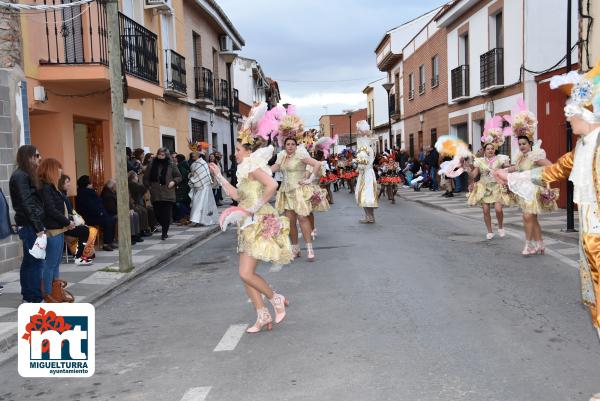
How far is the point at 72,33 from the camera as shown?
11977mm

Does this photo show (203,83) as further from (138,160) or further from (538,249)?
(538,249)

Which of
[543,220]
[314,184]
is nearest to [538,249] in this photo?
[314,184]

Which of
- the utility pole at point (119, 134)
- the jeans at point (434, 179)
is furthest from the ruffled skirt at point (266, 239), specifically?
the jeans at point (434, 179)

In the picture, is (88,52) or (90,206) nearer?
(90,206)

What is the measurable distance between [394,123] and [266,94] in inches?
635

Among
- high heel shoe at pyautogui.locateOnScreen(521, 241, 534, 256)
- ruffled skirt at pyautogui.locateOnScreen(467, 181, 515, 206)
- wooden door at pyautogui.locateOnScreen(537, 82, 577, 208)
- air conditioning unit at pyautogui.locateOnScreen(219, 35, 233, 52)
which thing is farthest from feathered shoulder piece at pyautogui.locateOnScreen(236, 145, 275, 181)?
air conditioning unit at pyautogui.locateOnScreen(219, 35, 233, 52)

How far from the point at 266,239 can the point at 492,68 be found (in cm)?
1698

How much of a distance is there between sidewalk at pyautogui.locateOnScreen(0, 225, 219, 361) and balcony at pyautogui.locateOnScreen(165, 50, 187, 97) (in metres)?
7.42

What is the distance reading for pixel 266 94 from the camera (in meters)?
52.6

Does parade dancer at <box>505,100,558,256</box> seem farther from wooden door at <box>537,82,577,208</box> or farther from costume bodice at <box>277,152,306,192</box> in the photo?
wooden door at <box>537,82,577,208</box>

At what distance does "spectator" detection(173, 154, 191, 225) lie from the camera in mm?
14555

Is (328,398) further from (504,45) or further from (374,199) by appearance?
(504,45)

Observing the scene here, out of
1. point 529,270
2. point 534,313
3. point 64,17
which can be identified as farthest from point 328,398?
point 64,17

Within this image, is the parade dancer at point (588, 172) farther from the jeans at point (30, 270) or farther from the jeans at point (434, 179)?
the jeans at point (434, 179)
